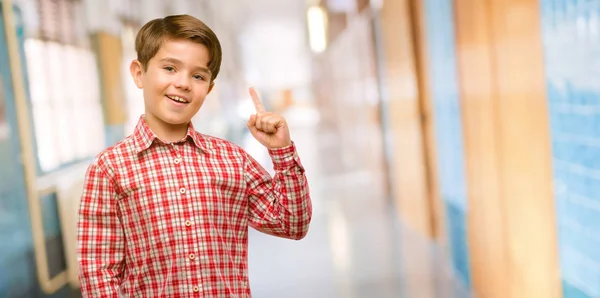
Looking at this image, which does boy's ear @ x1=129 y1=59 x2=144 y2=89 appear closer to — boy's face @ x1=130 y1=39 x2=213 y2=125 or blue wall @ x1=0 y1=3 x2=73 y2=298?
boy's face @ x1=130 y1=39 x2=213 y2=125

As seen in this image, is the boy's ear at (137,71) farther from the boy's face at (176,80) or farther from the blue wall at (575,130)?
the blue wall at (575,130)

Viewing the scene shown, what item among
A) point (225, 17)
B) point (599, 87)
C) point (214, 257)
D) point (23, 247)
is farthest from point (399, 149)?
point (225, 17)

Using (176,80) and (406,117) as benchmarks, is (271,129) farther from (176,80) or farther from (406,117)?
(406,117)

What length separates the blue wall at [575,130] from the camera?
206 centimetres

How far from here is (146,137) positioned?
144 centimetres

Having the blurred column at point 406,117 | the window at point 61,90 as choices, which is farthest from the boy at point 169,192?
the blurred column at point 406,117

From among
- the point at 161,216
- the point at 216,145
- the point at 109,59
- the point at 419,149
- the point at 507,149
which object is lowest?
the point at 419,149

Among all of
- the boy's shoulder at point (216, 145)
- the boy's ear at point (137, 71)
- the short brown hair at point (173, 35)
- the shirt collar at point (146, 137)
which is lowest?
the boy's shoulder at point (216, 145)

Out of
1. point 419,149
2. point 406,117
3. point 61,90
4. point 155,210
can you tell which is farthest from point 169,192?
point 406,117

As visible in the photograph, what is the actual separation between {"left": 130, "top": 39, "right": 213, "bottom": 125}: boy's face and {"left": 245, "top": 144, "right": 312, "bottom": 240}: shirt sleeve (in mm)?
171

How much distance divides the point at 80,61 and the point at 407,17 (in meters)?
2.39

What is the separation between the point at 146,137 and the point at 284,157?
26 cm

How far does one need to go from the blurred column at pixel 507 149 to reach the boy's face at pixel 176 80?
1443mm

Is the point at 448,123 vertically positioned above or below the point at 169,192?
below
